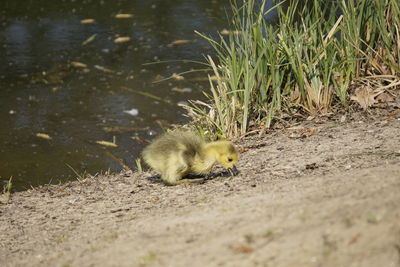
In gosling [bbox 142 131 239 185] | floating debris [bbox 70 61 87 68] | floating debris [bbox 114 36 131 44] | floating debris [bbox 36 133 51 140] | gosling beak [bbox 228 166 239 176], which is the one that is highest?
gosling [bbox 142 131 239 185]

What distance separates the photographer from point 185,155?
4.70m

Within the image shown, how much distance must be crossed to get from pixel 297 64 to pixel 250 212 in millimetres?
2687

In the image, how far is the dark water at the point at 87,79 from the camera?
714cm

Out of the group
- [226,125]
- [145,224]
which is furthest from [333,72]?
[145,224]

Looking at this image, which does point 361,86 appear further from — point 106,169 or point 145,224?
point 145,224

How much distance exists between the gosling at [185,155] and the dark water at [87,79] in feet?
6.12

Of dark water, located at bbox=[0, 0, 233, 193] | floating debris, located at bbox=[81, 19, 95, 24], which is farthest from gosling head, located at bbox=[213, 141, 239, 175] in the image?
floating debris, located at bbox=[81, 19, 95, 24]

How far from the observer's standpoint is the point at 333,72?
612 cm

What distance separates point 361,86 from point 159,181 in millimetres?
2237

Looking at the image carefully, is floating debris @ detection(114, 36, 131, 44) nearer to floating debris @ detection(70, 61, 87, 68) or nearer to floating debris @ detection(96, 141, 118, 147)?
floating debris @ detection(70, 61, 87, 68)

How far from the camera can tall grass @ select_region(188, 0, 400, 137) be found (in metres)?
5.90

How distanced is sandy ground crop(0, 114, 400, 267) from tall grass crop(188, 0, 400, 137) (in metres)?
0.29

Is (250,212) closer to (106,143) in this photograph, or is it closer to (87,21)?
(106,143)

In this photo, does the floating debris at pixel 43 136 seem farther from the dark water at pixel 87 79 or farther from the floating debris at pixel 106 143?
Answer: the floating debris at pixel 106 143
